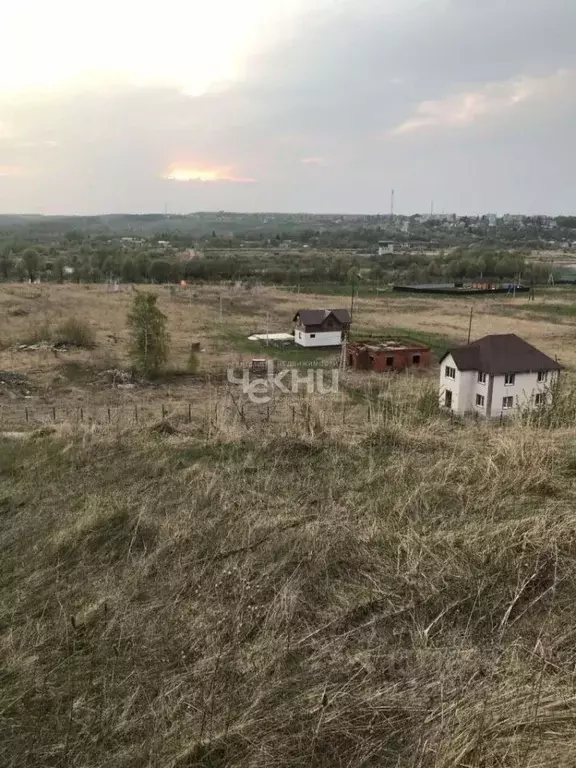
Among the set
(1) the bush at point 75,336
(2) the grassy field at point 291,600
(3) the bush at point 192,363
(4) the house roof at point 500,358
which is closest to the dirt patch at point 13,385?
(1) the bush at point 75,336

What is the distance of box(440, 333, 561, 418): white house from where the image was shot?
53.2ft

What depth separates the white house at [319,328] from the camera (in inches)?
1099

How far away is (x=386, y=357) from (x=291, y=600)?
20.2m

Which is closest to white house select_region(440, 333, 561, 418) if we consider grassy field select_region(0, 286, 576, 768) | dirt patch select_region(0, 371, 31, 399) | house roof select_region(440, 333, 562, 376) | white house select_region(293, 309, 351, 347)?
house roof select_region(440, 333, 562, 376)

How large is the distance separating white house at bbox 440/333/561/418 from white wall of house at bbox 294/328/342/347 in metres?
11.6

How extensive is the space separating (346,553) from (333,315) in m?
24.2

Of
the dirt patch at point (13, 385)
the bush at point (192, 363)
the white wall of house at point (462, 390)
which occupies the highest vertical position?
the white wall of house at point (462, 390)

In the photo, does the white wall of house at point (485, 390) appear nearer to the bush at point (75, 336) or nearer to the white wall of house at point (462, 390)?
the white wall of house at point (462, 390)

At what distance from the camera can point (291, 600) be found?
4.06 m

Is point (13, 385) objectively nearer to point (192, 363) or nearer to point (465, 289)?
point (192, 363)

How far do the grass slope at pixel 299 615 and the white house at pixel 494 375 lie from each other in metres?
10.0

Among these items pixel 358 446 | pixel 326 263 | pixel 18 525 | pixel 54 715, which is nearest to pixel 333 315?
pixel 358 446

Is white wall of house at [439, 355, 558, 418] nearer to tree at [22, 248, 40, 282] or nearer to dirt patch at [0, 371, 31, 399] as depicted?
dirt patch at [0, 371, 31, 399]

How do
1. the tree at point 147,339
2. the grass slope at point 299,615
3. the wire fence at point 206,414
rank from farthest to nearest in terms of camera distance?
the tree at point 147,339 < the wire fence at point 206,414 < the grass slope at point 299,615
